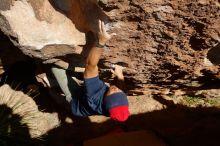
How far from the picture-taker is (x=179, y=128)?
5.58 meters

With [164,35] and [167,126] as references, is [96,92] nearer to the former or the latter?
[164,35]

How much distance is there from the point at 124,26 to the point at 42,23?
0.75 metres

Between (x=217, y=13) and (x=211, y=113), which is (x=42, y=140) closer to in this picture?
(x=211, y=113)

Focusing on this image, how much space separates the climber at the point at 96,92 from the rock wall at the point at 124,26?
185 millimetres

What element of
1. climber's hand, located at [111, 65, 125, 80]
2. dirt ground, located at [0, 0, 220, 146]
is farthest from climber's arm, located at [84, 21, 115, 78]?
climber's hand, located at [111, 65, 125, 80]

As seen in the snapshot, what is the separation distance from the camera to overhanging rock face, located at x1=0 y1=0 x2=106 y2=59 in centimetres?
347

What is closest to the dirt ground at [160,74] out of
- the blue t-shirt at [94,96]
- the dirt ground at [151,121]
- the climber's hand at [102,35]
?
the dirt ground at [151,121]

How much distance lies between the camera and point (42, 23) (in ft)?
11.6

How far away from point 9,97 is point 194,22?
9.31 feet

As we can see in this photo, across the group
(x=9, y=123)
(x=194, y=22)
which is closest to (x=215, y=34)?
(x=194, y=22)

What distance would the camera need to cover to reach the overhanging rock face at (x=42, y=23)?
347 cm

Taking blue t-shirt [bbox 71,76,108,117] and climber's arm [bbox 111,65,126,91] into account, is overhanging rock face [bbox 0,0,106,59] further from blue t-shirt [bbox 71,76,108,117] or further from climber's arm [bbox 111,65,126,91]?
climber's arm [bbox 111,65,126,91]

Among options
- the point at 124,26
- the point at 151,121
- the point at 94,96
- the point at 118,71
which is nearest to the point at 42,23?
the point at 124,26

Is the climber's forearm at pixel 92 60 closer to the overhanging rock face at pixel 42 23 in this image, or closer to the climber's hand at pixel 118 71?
the overhanging rock face at pixel 42 23
